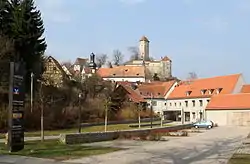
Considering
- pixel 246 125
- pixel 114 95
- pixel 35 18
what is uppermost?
pixel 35 18

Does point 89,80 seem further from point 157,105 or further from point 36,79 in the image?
point 157,105

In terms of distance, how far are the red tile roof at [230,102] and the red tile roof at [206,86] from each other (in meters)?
8.22

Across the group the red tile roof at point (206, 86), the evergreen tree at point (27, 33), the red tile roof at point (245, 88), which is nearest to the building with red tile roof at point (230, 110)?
the red tile roof at point (245, 88)

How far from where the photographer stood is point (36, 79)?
54375mm

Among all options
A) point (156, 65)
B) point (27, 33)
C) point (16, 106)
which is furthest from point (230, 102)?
point (156, 65)

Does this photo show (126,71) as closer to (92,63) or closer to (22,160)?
(92,63)

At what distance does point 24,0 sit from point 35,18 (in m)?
2.75

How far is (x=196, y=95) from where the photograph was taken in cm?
10112

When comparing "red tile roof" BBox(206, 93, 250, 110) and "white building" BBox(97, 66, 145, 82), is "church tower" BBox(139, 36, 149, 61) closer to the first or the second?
"white building" BBox(97, 66, 145, 82)

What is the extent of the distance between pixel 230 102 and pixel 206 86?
63.8 ft

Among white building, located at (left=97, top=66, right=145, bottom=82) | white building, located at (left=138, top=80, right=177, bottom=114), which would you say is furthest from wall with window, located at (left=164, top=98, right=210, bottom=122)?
white building, located at (left=97, top=66, right=145, bottom=82)

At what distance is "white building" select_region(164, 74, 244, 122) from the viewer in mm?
96875

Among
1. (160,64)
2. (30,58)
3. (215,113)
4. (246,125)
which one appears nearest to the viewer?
(30,58)

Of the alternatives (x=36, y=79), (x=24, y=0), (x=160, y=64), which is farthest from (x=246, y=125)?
(x=160, y=64)
